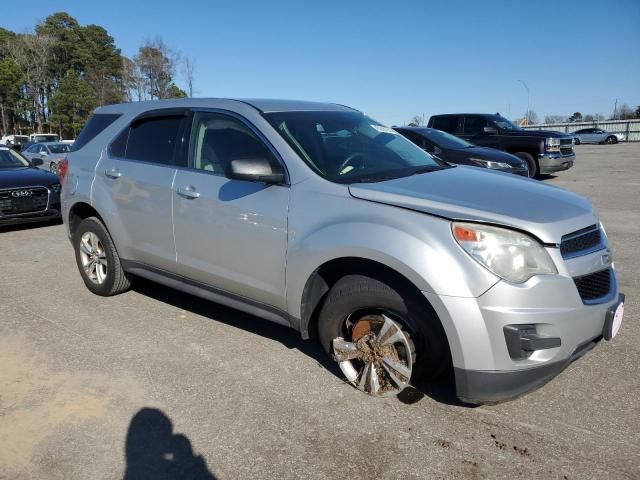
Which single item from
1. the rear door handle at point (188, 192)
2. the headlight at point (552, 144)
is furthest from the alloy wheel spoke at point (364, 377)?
the headlight at point (552, 144)

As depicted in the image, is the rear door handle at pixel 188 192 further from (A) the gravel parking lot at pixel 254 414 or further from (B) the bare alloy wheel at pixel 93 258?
(B) the bare alloy wheel at pixel 93 258

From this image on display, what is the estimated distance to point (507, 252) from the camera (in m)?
2.59

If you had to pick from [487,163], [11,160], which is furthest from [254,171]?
[11,160]

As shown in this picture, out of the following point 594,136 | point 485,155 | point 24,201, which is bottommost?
point 24,201

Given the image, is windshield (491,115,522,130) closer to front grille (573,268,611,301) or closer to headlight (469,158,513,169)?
headlight (469,158,513,169)

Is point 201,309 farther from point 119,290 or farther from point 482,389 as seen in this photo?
point 482,389

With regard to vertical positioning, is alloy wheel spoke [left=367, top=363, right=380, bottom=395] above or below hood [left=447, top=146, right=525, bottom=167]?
below

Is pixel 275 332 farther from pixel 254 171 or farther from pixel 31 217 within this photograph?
pixel 31 217

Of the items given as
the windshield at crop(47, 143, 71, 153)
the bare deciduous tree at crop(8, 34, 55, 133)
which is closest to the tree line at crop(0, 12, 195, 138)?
the bare deciduous tree at crop(8, 34, 55, 133)

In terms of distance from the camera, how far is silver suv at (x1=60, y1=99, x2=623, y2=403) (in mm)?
2594

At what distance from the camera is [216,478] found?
2.50 m

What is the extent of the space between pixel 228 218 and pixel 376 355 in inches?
53.4

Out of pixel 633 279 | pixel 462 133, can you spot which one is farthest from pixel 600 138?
pixel 633 279

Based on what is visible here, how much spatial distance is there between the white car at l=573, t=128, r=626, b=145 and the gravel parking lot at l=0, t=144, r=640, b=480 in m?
42.7
